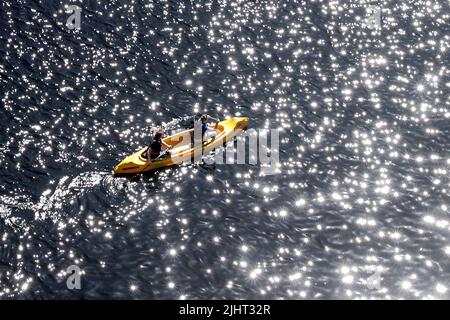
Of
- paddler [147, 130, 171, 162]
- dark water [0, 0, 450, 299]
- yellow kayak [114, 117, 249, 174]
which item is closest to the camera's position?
dark water [0, 0, 450, 299]

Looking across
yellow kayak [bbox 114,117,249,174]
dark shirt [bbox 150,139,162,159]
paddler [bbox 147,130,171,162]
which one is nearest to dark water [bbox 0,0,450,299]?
yellow kayak [bbox 114,117,249,174]

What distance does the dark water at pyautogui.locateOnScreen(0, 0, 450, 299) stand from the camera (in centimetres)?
3173

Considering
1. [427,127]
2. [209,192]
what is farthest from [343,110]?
[209,192]

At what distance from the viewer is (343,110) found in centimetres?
4284

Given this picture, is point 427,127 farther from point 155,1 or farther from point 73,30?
point 73,30

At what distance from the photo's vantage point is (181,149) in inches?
1538

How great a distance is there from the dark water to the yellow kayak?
0.77 meters

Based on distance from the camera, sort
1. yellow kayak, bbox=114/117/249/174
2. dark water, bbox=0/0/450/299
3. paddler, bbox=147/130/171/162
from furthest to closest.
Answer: paddler, bbox=147/130/171/162 → yellow kayak, bbox=114/117/249/174 → dark water, bbox=0/0/450/299

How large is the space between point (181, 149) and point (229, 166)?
351cm

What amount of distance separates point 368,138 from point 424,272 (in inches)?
450

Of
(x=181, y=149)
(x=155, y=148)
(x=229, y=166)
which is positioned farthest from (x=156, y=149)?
(x=229, y=166)

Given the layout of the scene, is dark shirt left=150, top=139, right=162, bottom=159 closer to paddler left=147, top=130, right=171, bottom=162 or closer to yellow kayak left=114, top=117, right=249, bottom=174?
paddler left=147, top=130, right=171, bottom=162

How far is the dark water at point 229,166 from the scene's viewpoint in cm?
3173

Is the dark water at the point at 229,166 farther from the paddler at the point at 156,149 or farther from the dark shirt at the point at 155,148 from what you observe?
the dark shirt at the point at 155,148
